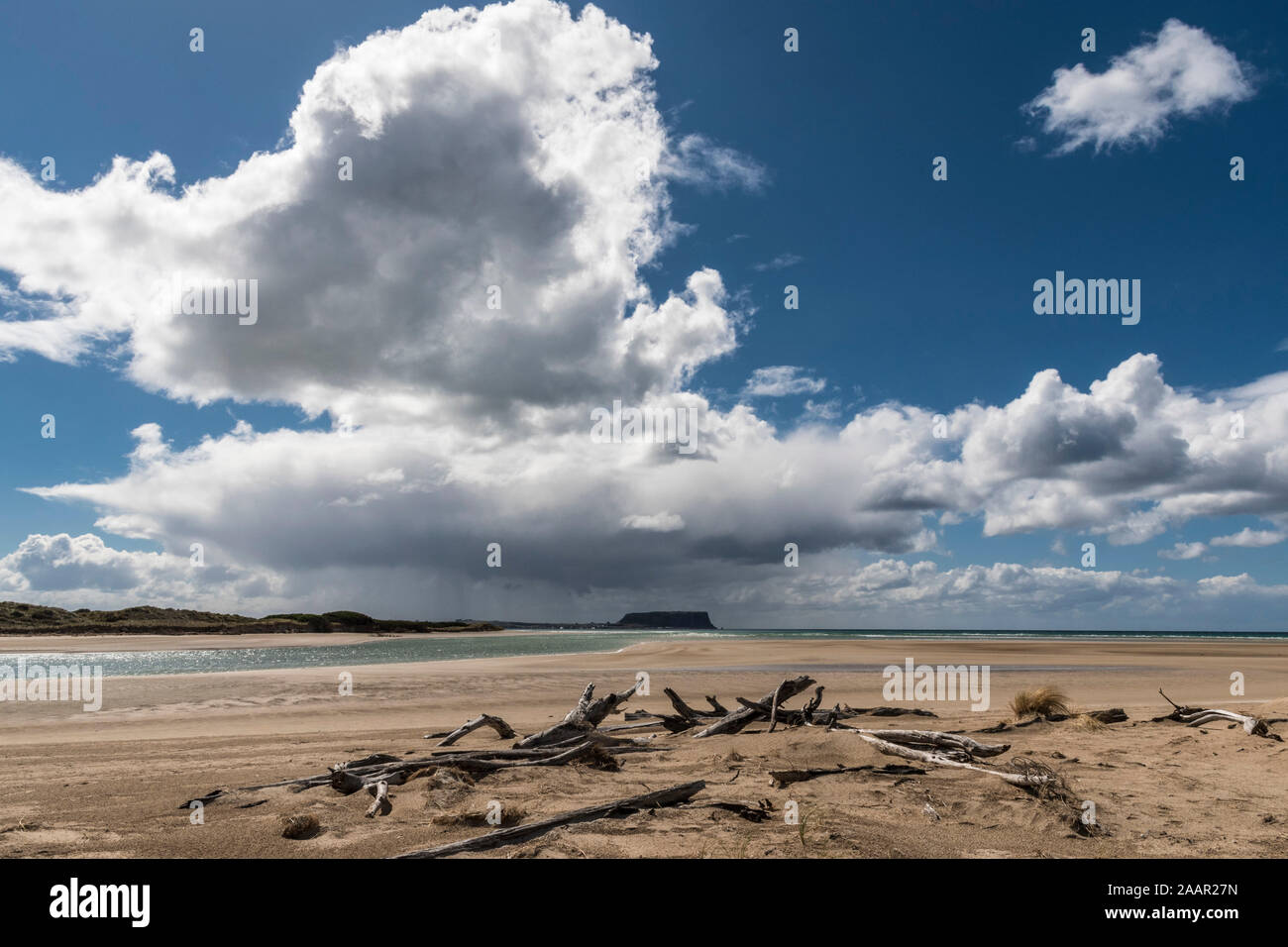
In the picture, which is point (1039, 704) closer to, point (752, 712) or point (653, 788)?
point (752, 712)

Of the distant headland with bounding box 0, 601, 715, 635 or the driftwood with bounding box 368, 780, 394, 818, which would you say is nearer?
the driftwood with bounding box 368, 780, 394, 818

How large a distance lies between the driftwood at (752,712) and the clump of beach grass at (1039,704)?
5.77 metres

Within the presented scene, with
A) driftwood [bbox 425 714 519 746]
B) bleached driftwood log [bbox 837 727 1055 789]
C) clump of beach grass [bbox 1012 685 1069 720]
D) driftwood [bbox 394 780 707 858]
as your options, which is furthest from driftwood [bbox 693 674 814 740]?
clump of beach grass [bbox 1012 685 1069 720]

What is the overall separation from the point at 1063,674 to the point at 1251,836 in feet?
103

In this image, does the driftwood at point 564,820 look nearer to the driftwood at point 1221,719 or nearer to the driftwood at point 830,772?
the driftwood at point 830,772

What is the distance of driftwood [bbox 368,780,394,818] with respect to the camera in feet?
24.8

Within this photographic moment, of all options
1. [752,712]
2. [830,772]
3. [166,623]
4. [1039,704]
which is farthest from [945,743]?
[166,623]

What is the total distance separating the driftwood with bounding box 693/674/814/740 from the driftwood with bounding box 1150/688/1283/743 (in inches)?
331

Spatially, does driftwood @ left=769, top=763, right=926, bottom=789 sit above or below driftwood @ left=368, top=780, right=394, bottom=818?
below
